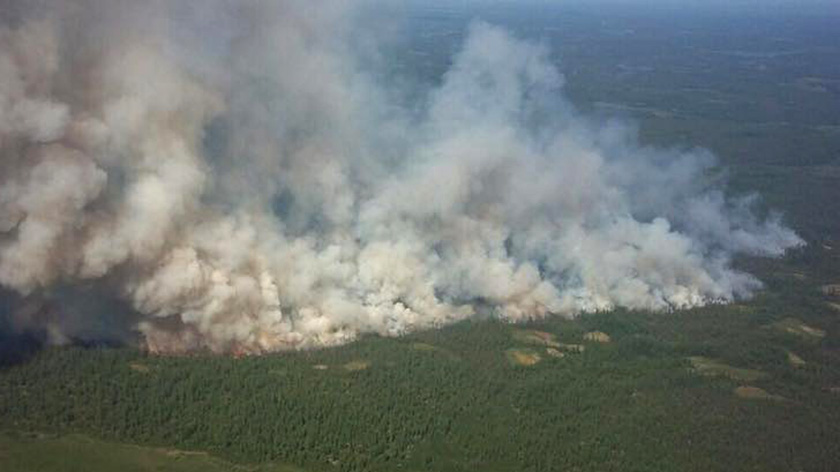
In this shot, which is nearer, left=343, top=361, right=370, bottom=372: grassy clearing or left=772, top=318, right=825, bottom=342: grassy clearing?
left=343, top=361, right=370, bottom=372: grassy clearing

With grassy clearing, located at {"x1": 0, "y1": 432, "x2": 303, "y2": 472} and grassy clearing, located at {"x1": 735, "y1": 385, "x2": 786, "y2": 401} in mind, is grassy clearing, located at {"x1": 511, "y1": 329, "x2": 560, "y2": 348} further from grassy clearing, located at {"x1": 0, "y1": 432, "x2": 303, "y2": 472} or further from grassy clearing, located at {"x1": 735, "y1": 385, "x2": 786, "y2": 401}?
grassy clearing, located at {"x1": 0, "y1": 432, "x2": 303, "y2": 472}

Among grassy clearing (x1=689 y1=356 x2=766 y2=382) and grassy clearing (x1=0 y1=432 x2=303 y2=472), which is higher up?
grassy clearing (x1=0 y1=432 x2=303 y2=472)

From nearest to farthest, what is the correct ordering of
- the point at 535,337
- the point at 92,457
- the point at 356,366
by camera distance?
1. the point at 92,457
2. the point at 356,366
3. the point at 535,337

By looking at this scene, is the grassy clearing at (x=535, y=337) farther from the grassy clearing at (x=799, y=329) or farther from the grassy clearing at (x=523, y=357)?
the grassy clearing at (x=799, y=329)

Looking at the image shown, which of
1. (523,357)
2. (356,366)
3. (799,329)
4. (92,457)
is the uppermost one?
(356,366)

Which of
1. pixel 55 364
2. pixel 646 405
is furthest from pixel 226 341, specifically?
pixel 646 405

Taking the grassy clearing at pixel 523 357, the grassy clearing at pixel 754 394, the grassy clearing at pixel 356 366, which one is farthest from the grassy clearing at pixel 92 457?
the grassy clearing at pixel 754 394

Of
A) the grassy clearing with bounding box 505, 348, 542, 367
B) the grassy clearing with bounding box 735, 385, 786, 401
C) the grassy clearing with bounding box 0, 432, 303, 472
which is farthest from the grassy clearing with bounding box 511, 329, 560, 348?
the grassy clearing with bounding box 0, 432, 303, 472

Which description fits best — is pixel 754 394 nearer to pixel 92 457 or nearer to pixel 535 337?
pixel 535 337

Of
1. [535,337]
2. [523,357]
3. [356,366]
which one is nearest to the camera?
[356,366]

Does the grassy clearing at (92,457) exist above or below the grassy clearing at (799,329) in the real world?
above

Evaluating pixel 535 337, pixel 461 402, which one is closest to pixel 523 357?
pixel 535 337
